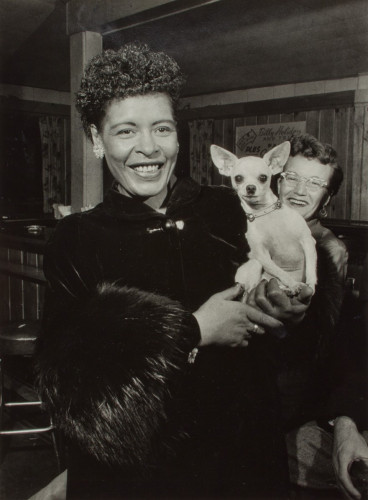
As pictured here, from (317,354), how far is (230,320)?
1.70 ft

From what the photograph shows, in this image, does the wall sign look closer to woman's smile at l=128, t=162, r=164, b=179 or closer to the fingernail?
woman's smile at l=128, t=162, r=164, b=179

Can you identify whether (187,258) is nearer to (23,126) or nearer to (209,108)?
(209,108)

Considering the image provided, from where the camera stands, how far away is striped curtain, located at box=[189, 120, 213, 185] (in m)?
5.32

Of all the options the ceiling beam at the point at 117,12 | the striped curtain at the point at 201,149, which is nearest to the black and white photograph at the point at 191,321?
the ceiling beam at the point at 117,12

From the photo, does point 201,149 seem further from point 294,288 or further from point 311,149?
point 294,288

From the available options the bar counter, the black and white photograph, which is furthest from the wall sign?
the bar counter

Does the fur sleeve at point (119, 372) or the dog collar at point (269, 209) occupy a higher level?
the dog collar at point (269, 209)

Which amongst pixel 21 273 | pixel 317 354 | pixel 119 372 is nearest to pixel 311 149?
pixel 317 354

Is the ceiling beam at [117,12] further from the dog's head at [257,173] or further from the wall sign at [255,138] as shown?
the dog's head at [257,173]

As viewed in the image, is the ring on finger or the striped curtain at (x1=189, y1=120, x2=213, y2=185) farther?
the striped curtain at (x1=189, y1=120, x2=213, y2=185)

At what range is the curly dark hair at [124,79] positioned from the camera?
1.08 metres

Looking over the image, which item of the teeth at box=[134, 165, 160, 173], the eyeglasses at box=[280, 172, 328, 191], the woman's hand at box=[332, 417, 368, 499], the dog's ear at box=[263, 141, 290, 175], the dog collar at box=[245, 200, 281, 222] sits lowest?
the woman's hand at box=[332, 417, 368, 499]

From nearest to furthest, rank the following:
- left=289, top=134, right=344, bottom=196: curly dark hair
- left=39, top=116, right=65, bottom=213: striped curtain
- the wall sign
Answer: left=289, top=134, right=344, bottom=196: curly dark hair, the wall sign, left=39, top=116, right=65, bottom=213: striped curtain

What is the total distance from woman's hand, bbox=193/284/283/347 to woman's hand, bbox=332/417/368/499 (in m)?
0.41
